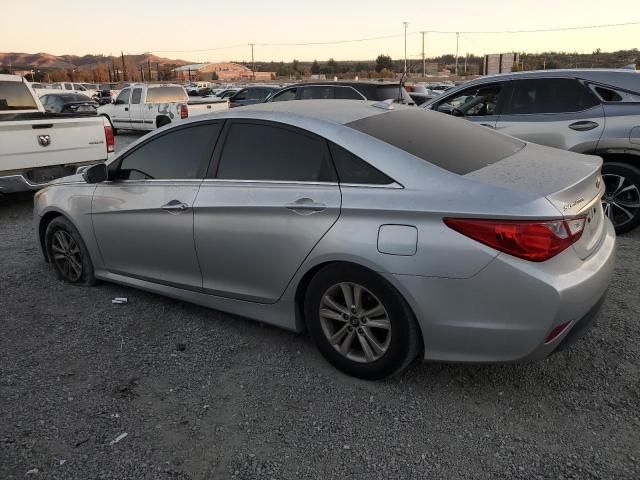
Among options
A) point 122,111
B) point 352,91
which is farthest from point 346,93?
point 122,111

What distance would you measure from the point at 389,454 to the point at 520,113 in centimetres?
493

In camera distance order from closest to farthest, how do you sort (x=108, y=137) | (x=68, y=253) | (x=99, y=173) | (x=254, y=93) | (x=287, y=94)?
(x=99, y=173) → (x=68, y=253) → (x=108, y=137) → (x=287, y=94) → (x=254, y=93)

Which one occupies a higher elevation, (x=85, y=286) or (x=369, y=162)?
(x=369, y=162)

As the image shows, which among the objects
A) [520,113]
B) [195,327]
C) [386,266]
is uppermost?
[520,113]

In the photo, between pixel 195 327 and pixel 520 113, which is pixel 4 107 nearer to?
pixel 195 327

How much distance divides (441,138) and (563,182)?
801mm

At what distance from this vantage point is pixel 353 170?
3.07 meters

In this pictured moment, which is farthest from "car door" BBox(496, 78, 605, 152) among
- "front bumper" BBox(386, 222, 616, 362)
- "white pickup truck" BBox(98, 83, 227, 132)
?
"white pickup truck" BBox(98, 83, 227, 132)

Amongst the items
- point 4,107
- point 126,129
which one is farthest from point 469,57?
point 4,107

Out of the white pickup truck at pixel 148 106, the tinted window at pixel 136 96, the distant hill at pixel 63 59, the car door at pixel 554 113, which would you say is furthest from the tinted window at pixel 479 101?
the distant hill at pixel 63 59

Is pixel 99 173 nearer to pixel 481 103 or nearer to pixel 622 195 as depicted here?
pixel 481 103

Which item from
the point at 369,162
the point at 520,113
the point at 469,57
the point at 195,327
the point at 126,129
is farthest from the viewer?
the point at 469,57

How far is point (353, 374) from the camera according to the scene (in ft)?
10.4

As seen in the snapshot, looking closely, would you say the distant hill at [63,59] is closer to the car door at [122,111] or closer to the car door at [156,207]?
the car door at [122,111]
